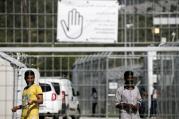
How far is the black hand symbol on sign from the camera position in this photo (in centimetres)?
2319

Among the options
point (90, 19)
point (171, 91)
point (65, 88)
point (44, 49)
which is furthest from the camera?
point (90, 19)

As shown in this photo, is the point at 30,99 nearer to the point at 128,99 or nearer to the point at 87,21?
the point at 128,99

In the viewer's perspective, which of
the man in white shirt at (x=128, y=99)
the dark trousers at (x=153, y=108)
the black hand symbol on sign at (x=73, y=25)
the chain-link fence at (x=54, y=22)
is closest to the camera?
the man in white shirt at (x=128, y=99)

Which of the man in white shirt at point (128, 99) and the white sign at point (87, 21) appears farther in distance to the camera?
the white sign at point (87, 21)

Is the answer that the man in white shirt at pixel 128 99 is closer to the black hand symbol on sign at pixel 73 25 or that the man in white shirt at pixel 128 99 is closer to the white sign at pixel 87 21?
the white sign at pixel 87 21

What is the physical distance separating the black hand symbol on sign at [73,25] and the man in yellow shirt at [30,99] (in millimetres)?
10556

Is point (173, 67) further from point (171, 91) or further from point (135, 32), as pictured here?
point (135, 32)

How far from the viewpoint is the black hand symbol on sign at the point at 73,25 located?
23.2 meters

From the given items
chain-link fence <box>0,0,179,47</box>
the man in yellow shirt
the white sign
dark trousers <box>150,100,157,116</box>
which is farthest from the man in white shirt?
the white sign

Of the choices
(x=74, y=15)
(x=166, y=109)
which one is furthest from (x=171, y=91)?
(x=74, y=15)

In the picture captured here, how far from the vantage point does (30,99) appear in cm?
1257

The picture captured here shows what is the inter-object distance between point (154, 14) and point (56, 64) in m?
9.71

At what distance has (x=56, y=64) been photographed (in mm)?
14344

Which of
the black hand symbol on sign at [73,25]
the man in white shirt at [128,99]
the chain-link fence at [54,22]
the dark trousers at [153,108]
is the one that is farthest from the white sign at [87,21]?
the man in white shirt at [128,99]
